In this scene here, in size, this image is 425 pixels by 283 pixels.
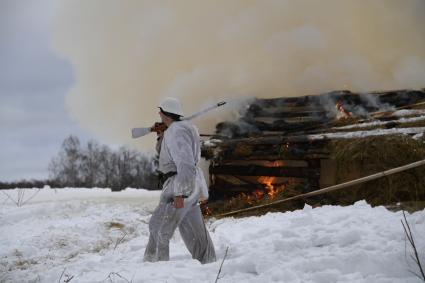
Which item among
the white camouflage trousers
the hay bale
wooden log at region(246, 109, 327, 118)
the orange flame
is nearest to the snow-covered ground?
the white camouflage trousers

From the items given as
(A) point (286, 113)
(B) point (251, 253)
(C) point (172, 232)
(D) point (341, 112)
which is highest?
(A) point (286, 113)

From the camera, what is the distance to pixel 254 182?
10.9 meters

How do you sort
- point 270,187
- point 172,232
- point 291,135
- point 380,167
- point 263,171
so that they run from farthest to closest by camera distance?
point 263,171
point 270,187
point 291,135
point 380,167
point 172,232

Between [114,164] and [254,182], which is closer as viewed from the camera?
[254,182]

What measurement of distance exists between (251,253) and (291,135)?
6.67 m

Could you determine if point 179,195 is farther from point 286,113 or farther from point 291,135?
point 286,113

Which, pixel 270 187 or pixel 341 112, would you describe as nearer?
pixel 270 187

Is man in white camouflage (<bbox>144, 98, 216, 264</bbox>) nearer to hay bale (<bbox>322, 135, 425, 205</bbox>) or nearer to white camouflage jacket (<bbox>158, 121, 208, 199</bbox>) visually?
white camouflage jacket (<bbox>158, 121, 208, 199</bbox>)

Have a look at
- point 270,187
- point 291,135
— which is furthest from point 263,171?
point 291,135

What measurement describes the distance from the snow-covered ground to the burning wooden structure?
89.8 inches

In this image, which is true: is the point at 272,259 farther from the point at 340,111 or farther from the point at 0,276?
the point at 340,111

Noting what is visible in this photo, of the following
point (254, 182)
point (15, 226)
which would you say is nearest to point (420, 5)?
point (254, 182)

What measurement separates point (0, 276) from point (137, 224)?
4.57 metres

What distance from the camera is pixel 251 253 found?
4.05 meters
